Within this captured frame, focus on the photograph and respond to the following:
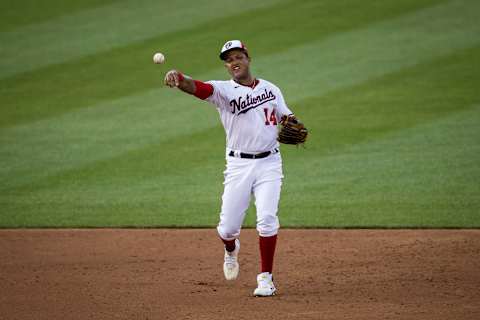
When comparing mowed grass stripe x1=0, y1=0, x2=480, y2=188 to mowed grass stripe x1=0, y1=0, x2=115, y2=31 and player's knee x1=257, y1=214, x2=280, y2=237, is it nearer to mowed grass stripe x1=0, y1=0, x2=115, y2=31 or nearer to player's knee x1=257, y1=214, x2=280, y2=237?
mowed grass stripe x1=0, y1=0, x2=115, y2=31

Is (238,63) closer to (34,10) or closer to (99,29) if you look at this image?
(99,29)

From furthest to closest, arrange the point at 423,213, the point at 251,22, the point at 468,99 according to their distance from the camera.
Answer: the point at 251,22, the point at 468,99, the point at 423,213

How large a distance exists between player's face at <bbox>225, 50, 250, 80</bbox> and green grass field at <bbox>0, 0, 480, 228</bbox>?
8.52 ft

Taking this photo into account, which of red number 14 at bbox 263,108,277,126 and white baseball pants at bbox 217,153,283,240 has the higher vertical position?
red number 14 at bbox 263,108,277,126

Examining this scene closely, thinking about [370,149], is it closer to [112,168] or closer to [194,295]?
[112,168]

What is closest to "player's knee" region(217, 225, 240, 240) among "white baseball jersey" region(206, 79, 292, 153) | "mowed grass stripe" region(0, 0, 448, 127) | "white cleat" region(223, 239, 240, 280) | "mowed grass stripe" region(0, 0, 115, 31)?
"white cleat" region(223, 239, 240, 280)

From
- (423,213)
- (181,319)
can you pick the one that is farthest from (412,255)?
(181,319)

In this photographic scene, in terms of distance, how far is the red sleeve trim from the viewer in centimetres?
605

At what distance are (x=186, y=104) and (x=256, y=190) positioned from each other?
6.30 meters

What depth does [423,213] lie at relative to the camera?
28.0 feet

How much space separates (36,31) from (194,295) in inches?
409

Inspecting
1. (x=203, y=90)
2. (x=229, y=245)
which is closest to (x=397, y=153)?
(x=229, y=245)

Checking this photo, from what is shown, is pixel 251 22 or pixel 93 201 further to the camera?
pixel 251 22

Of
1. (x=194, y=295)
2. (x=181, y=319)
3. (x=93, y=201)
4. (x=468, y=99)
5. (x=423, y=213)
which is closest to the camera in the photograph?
(x=181, y=319)
